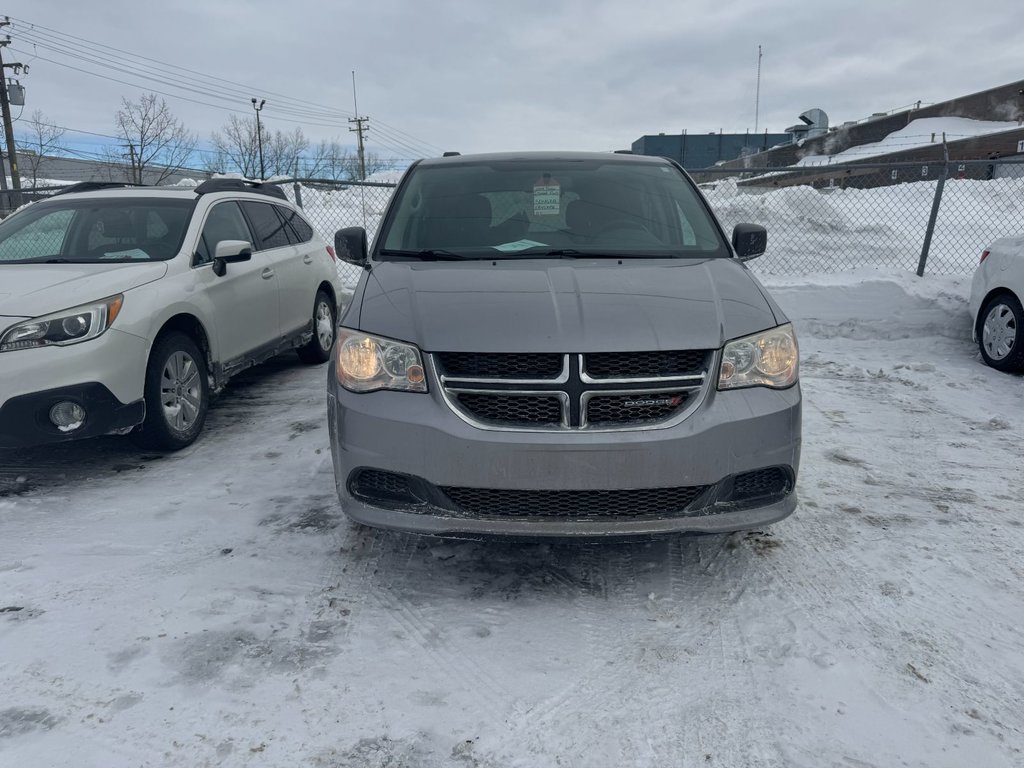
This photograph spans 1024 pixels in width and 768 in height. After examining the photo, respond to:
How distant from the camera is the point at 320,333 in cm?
716

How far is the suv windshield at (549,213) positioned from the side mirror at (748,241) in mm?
215

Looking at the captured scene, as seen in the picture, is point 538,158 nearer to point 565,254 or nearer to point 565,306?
point 565,254

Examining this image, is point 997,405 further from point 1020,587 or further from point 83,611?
point 83,611

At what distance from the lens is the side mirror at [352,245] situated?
3947mm

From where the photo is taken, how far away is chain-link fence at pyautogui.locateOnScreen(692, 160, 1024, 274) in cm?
1134

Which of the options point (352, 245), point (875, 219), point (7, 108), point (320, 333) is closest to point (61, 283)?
point (352, 245)

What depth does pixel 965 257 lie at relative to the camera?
11648 millimetres

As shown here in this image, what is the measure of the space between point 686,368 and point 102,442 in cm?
401

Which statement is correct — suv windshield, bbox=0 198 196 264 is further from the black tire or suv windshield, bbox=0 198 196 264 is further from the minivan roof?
the minivan roof

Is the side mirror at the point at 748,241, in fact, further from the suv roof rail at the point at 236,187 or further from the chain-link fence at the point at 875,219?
the chain-link fence at the point at 875,219

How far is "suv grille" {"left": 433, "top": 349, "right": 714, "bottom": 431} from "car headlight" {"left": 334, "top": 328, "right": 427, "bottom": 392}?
0.40 feet

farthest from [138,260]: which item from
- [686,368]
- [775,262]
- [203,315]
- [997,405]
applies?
[775,262]

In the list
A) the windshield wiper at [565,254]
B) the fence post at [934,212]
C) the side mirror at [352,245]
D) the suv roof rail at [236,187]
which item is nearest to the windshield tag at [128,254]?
the suv roof rail at [236,187]

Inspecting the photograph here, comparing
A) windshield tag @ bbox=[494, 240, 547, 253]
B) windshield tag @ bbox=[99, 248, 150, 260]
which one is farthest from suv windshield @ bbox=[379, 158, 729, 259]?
windshield tag @ bbox=[99, 248, 150, 260]
